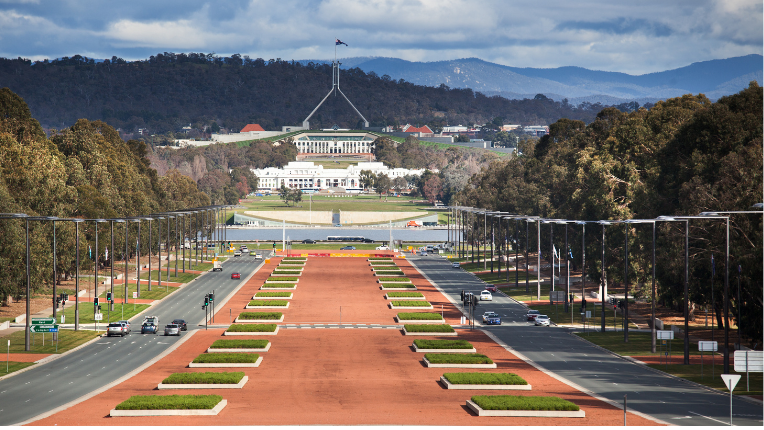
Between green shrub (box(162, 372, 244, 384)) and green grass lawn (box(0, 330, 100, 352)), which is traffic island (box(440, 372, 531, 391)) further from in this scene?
green grass lawn (box(0, 330, 100, 352))

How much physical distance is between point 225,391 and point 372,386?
8.44m

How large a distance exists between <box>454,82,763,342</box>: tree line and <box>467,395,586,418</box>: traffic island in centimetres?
1959

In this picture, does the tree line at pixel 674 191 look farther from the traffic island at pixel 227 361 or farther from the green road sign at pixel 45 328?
the green road sign at pixel 45 328

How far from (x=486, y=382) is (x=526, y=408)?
23.2 ft

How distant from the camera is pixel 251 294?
336ft

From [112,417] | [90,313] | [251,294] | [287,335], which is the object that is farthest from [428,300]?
[112,417]

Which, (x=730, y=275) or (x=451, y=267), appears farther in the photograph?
(x=451, y=267)

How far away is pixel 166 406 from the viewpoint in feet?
143

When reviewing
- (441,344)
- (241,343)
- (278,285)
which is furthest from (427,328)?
(278,285)

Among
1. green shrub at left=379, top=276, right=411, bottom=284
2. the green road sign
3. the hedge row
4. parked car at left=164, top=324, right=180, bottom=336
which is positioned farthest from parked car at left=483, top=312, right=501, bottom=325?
the green road sign

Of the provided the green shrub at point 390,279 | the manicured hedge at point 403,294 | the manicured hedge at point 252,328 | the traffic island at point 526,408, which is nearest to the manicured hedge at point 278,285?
the green shrub at point 390,279

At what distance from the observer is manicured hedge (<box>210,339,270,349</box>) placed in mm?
64938

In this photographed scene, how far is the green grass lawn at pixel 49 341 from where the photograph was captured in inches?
2591

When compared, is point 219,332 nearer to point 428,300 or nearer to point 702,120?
point 428,300
